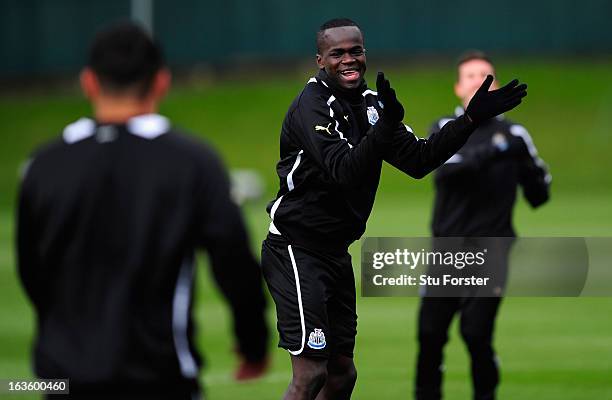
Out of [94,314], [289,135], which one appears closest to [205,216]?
[94,314]

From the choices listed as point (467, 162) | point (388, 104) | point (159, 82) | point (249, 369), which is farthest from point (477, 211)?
point (159, 82)

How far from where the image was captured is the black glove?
676cm

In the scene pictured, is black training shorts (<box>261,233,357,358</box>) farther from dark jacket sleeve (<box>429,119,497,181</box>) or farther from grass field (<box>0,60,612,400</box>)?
grass field (<box>0,60,612,400</box>)

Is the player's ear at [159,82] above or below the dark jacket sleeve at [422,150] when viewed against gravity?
above

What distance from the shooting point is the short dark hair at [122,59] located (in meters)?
4.55

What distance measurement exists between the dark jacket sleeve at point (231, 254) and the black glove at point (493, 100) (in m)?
2.51

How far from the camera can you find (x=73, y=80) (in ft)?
133

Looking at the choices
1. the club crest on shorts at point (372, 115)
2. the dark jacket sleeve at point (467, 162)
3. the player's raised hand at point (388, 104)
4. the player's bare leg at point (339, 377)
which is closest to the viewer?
the player's raised hand at point (388, 104)

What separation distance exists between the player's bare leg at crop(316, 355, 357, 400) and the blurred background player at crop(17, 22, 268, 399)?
284 cm

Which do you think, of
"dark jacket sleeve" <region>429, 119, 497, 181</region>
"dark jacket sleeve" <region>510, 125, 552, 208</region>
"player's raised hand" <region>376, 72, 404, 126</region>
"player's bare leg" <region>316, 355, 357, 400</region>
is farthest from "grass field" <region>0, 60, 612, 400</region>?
"player's raised hand" <region>376, 72, 404, 126</region>

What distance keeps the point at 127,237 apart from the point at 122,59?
2.02 ft

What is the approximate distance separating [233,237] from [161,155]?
0.38 meters

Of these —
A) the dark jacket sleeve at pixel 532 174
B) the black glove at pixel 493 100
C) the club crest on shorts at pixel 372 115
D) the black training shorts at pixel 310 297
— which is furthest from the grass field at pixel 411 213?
the black glove at pixel 493 100

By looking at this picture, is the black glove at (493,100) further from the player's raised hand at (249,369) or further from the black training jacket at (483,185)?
the player's raised hand at (249,369)
